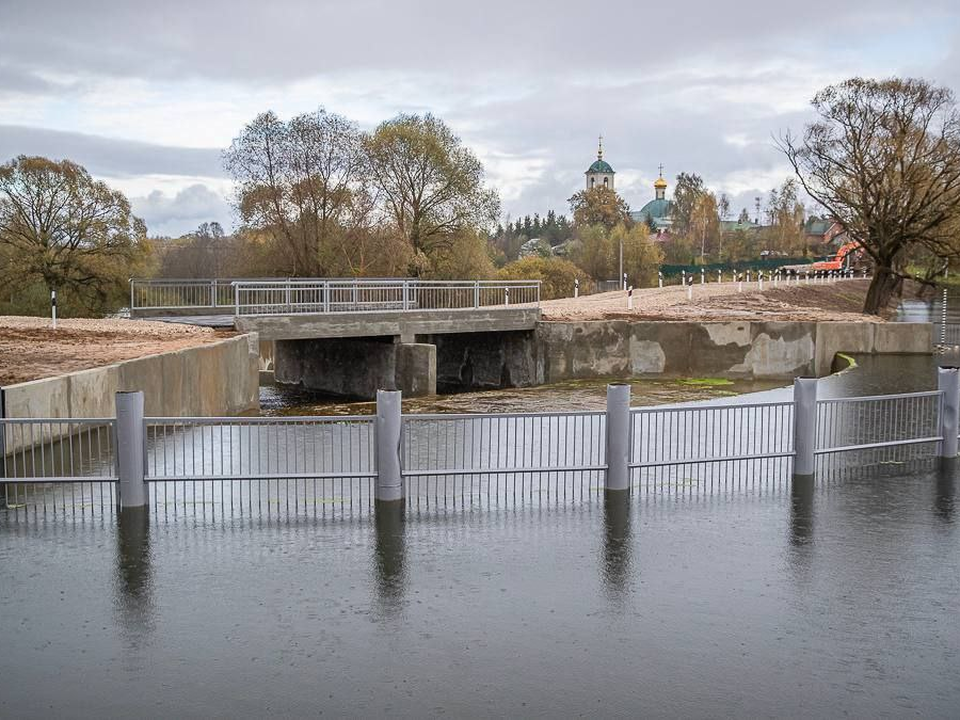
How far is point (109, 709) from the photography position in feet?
19.8

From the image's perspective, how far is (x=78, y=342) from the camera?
24047mm

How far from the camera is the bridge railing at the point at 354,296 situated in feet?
98.1

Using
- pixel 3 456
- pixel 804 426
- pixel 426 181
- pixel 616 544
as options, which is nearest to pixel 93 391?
pixel 3 456

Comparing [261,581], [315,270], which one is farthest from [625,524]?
[315,270]

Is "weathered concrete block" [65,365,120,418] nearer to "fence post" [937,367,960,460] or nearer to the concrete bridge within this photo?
the concrete bridge

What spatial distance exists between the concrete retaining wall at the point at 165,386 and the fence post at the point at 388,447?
5.46 metres

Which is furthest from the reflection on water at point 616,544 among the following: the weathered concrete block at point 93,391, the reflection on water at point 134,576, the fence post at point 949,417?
the weathered concrete block at point 93,391

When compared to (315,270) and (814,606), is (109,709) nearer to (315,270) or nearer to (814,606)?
(814,606)

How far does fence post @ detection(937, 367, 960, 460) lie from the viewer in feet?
44.7

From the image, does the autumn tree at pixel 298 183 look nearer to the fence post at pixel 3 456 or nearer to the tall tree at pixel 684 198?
the fence post at pixel 3 456

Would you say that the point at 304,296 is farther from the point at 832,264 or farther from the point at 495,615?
the point at 832,264

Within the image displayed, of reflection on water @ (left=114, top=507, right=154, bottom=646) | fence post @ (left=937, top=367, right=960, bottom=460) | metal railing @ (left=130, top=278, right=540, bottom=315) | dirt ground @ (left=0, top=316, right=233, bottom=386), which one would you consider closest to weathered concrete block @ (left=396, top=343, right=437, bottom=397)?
metal railing @ (left=130, top=278, right=540, bottom=315)

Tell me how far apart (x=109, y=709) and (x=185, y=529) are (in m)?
4.01

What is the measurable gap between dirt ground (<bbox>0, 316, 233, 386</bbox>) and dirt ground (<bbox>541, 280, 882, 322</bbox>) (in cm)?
1432
